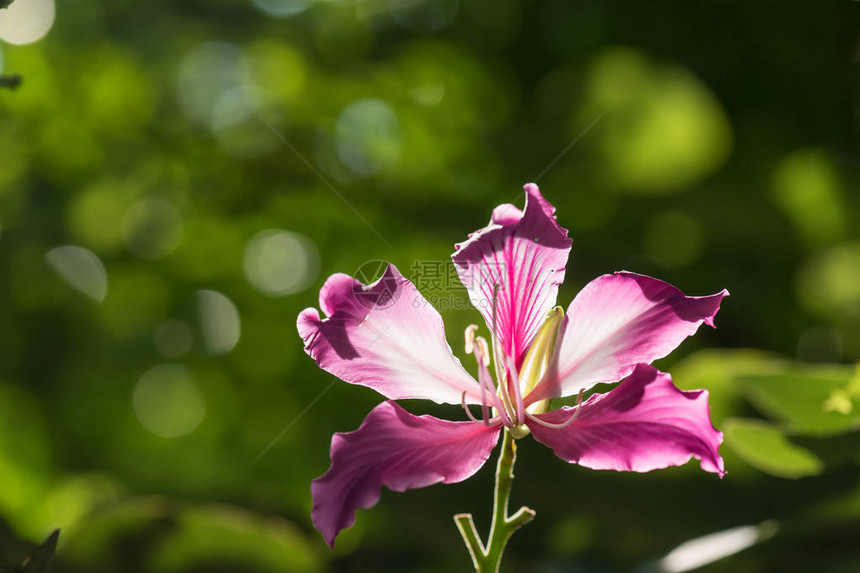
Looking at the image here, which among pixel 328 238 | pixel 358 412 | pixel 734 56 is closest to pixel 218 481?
pixel 358 412

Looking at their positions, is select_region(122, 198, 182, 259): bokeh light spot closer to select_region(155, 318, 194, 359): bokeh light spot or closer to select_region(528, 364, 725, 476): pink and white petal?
select_region(155, 318, 194, 359): bokeh light spot

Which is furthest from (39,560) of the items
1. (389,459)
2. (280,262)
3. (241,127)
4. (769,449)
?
(241,127)

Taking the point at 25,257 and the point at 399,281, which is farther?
the point at 25,257

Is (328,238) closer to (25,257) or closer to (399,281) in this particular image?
(25,257)

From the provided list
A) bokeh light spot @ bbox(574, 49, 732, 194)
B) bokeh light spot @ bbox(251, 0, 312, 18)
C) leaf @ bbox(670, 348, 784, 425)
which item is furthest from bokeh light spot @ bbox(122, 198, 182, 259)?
leaf @ bbox(670, 348, 784, 425)

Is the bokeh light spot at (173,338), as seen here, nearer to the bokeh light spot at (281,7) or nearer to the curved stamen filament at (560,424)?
the bokeh light spot at (281,7)

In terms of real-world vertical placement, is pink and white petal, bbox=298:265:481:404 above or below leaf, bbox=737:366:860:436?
above
